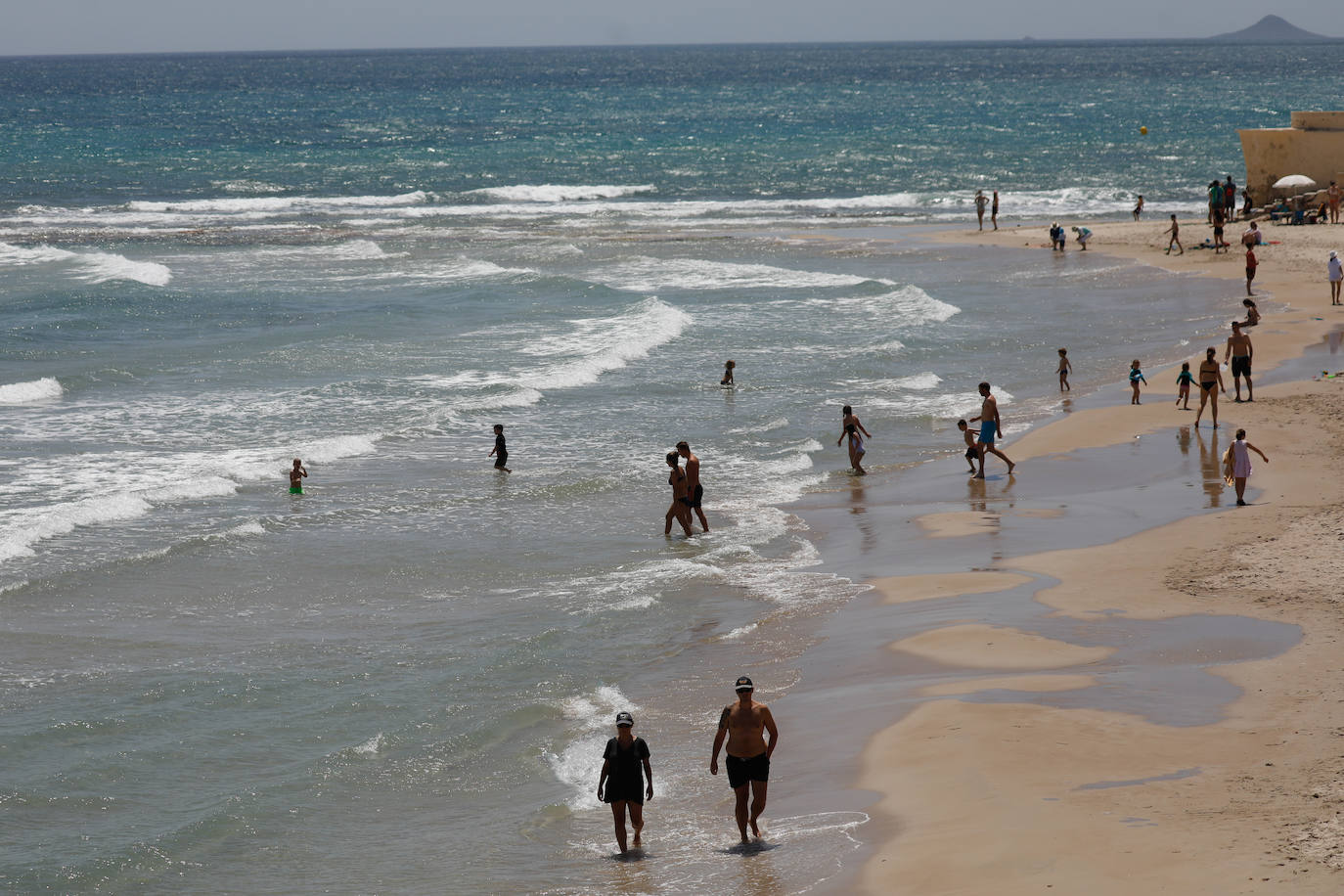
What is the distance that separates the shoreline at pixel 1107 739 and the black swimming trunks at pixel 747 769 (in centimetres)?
83

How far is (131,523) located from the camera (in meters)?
17.7

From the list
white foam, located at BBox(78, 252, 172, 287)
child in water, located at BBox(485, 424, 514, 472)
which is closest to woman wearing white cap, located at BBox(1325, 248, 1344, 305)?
child in water, located at BBox(485, 424, 514, 472)

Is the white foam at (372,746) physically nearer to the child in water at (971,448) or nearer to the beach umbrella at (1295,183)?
the child in water at (971,448)

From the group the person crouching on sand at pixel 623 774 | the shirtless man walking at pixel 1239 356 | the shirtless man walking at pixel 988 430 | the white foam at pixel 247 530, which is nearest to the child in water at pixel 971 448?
the shirtless man walking at pixel 988 430

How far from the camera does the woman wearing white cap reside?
2733 centimetres

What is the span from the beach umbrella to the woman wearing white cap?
9.34 meters

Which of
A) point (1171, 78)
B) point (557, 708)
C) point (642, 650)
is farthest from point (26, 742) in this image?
point (1171, 78)

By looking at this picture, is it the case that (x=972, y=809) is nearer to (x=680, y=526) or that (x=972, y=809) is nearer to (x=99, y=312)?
(x=680, y=526)

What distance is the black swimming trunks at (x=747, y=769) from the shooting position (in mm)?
8953

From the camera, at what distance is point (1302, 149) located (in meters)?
37.2

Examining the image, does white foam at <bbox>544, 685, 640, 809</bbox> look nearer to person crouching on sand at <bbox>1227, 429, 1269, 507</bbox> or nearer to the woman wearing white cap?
person crouching on sand at <bbox>1227, 429, 1269, 507</bbox>

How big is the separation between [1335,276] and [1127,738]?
69.8 ft

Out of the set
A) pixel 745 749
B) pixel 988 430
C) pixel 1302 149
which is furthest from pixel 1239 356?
pixel 1302 149

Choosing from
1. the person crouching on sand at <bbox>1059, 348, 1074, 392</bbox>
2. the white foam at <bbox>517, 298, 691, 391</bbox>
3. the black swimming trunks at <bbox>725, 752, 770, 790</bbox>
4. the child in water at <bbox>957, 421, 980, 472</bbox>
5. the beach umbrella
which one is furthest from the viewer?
the beach umbrella
